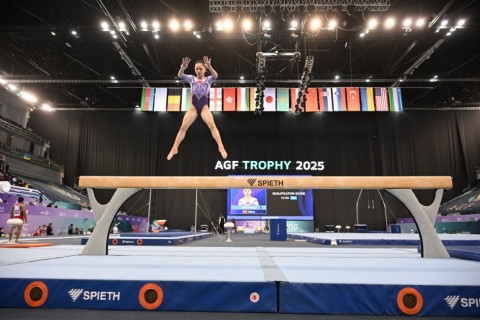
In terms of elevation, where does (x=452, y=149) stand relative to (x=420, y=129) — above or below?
below

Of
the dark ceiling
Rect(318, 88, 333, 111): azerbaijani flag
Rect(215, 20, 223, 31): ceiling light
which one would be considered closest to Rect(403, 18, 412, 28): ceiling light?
the dark ceiling

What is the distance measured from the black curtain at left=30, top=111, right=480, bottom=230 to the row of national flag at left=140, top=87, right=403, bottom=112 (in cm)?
233

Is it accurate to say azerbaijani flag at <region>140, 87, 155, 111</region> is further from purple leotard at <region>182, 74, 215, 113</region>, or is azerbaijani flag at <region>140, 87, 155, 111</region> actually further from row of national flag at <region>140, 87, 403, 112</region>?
purple leotard at <region>182, 74, 215, 113</region>

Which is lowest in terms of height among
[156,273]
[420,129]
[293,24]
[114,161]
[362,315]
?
[362,315]

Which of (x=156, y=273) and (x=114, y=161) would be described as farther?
(x=114, y=161)

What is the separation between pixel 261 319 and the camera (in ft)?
4.36

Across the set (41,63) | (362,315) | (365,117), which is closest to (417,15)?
(365,117)

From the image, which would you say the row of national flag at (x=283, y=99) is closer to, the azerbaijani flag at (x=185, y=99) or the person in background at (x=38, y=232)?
the azerbaijani flag at (x=185, y=99)

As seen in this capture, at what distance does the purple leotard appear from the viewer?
485cm

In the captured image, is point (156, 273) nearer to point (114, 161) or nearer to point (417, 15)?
point (417, 15)

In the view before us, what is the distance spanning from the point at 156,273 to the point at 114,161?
1569cm

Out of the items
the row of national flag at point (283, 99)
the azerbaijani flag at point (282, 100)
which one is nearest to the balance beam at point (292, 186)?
the row of national flag at point (283, 99)

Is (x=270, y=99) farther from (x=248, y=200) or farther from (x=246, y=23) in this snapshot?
(x=246, y=23)

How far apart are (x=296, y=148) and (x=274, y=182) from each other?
13.3 m
